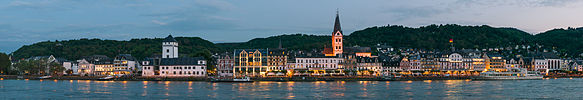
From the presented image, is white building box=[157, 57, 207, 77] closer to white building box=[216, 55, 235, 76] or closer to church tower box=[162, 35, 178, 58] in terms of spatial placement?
white building box=[216, 55, 235, 76]

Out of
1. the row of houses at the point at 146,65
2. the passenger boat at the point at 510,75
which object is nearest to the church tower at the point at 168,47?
the row of houses at the point at 146,65

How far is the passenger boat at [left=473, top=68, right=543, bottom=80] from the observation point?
112812mm

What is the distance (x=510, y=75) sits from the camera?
115m

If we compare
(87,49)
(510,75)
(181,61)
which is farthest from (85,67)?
(510,75)

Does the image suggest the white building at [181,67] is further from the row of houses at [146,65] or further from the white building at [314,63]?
the white building at [314,63]

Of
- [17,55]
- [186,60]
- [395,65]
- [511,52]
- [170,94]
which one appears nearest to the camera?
[170,94]

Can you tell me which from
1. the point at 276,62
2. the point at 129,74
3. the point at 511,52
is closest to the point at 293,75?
the point at 276,62

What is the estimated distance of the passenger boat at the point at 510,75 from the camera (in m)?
113

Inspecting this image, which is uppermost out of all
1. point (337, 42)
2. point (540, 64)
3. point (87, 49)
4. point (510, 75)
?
point (337, 42)

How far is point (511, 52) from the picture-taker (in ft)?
603

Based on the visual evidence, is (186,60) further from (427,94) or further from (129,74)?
(427,94)

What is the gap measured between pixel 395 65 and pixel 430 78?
1621cm

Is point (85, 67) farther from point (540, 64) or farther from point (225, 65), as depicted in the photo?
point (540, 64)

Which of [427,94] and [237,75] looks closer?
[427,94]
